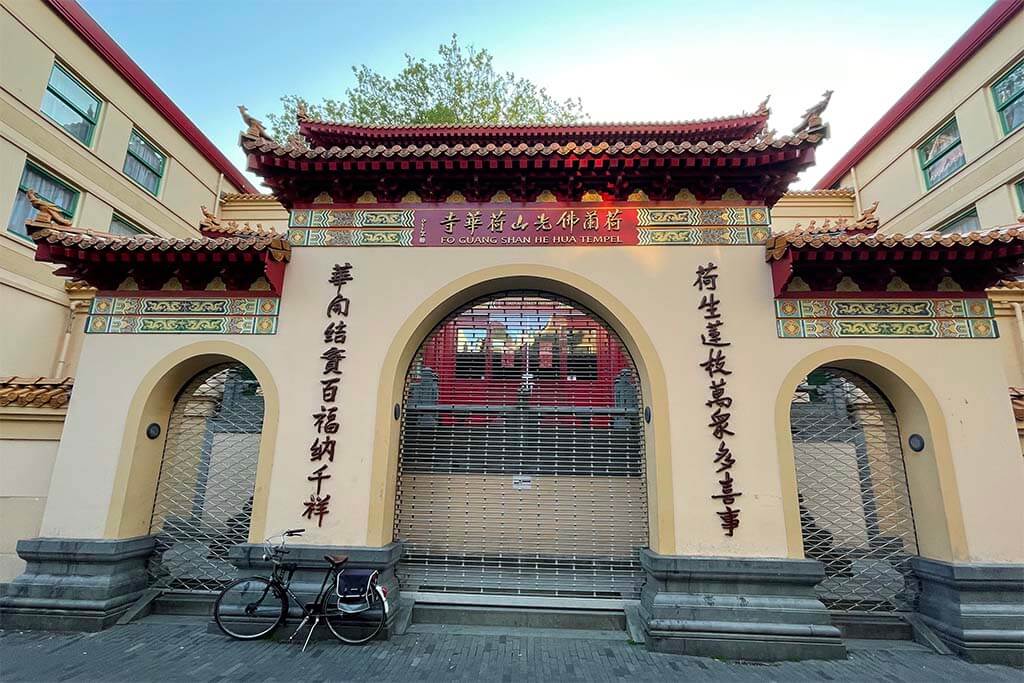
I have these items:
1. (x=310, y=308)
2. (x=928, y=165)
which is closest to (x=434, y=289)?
(x=310, y=308)

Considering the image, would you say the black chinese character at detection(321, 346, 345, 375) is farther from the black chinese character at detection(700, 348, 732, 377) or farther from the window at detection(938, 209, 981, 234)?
the window at detection(938, 209, 981, 234)

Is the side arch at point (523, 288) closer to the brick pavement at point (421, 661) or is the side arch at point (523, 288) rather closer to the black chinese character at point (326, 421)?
the black chinese character at point (326, 421)

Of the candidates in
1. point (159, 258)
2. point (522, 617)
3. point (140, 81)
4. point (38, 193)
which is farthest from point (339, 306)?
point (140, 81)

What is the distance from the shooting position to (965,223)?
37.6 feet

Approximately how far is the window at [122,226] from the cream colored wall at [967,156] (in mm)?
20370

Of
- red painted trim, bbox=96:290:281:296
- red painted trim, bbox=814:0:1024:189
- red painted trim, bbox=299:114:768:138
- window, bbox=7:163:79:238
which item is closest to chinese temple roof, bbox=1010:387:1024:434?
red painted trim, bbox=299:114:768:138

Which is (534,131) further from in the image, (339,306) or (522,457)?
(522,457)

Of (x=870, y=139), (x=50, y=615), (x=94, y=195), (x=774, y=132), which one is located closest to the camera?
(x=50, y=615)

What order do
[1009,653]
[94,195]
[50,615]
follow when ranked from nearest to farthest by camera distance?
[1009,653]
[50,615]
[94,195]

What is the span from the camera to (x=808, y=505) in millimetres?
5992

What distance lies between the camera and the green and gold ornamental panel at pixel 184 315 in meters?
5.93

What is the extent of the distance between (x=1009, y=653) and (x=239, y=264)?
9.18m

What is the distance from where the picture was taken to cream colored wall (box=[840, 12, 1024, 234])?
34.0ft

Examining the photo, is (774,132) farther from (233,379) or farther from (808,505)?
(233,379)
